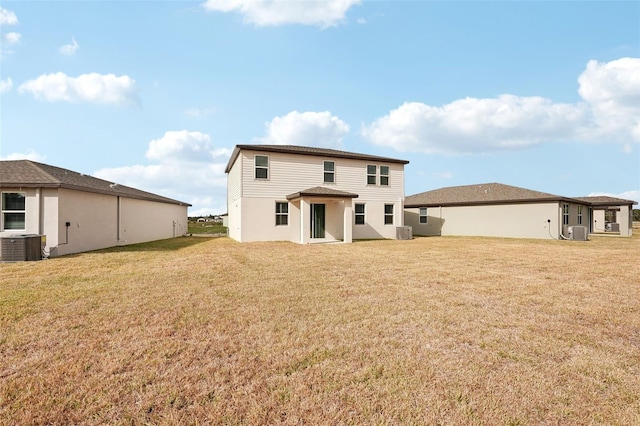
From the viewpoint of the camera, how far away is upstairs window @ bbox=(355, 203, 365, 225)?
20.4 m

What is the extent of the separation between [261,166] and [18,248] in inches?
430

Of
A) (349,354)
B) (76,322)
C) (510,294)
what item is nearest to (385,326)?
(349,354)

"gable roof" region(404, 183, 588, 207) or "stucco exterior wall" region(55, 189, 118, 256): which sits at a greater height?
"gable roof" region(404, 183, 588, 207)

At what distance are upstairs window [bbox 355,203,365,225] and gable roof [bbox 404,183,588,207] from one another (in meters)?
9.48

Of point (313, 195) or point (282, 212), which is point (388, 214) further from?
point (282, 212)

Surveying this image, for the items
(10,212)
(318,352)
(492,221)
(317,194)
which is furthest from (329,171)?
(318,352)

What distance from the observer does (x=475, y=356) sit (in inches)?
133

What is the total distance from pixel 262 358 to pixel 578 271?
975 centimetres

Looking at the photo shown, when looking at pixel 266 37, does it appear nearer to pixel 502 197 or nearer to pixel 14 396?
pixel 14 396

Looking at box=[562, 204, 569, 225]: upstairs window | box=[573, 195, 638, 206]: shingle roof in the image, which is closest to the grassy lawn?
box=[562, 204, 569, 225]: upstairs window

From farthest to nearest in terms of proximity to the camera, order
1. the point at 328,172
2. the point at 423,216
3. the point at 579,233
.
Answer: the point at 423,216 → the point at 579,233 → the point at 328,172

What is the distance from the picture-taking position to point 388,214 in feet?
70.0

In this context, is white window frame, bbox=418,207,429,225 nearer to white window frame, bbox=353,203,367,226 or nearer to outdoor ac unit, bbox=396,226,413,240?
outdoor ac unit, bbox=396,226,413,240

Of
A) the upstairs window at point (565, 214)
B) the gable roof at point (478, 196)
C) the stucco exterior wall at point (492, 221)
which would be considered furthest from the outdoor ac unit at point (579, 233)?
the gable roof at point (478, 196)
